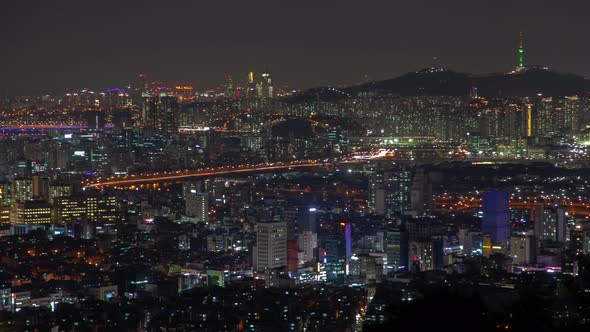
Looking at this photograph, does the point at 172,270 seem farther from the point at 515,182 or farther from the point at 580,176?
the point at 580,176

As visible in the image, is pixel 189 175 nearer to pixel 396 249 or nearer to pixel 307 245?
pixel 307 245

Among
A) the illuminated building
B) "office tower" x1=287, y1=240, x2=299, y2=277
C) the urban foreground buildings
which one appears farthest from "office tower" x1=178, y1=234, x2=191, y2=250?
the illuminated building

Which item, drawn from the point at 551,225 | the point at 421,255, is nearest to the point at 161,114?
Result: the point at 551,225

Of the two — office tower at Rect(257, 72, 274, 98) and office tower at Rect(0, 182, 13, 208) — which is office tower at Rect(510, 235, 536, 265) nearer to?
office tower at Rect(0, 182, 13, 208)

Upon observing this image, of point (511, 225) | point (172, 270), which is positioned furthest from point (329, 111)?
point (172, 270)

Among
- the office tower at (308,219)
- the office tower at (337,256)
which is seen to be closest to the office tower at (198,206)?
the office tower at (308,219)
